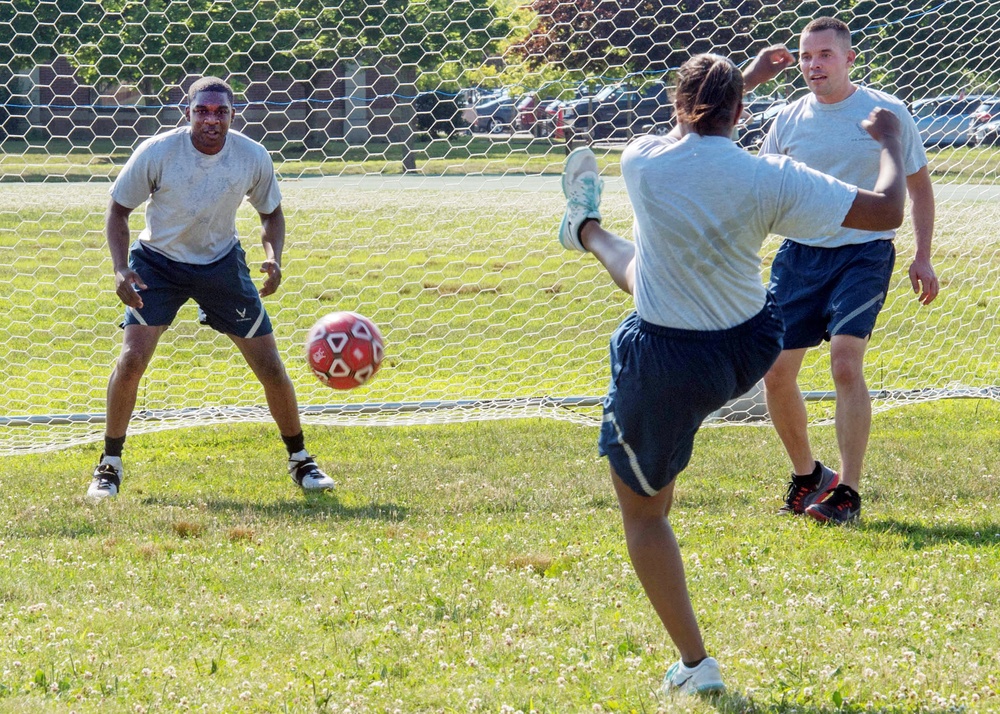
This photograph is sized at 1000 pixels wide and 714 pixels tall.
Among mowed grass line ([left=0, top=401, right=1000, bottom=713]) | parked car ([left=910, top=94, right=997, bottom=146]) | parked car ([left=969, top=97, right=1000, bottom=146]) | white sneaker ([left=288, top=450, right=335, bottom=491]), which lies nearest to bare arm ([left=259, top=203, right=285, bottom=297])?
white sneaker ([left=288, top=450, right=335, bottom=491])

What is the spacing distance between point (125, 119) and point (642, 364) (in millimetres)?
8022

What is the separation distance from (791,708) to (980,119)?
25.5 feet

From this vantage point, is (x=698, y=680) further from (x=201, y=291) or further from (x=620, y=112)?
(x=620, y=112)

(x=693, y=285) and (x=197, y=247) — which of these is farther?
(x=197, y=247)

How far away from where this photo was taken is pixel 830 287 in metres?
5.59

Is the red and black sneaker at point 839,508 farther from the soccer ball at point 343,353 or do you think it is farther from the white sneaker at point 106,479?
the white sneaker at point 106,479

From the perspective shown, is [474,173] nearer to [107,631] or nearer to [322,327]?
[322,327]

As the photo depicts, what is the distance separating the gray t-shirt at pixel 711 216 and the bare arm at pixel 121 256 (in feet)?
10.00

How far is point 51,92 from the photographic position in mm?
10117

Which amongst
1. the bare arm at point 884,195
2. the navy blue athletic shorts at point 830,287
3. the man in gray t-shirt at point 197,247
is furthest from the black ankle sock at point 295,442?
the bare arm at point 884,195

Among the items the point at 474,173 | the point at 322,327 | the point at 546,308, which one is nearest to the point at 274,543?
the point at 322,327

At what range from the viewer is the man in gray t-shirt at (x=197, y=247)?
19.5 ft

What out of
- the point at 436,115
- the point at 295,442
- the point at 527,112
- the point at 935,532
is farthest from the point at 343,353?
the point at 527,112

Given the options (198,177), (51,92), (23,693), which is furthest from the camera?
(51,92)
